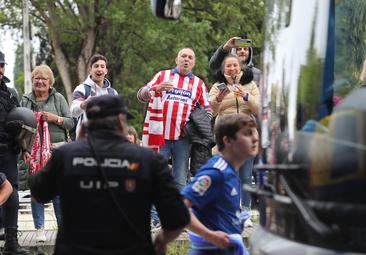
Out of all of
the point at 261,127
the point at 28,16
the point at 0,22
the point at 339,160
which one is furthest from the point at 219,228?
the point at 0,22

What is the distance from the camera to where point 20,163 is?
9039 mm

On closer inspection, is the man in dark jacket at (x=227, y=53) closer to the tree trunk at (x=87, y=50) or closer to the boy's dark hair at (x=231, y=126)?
the boy's dark hair at (x=231, y=126)

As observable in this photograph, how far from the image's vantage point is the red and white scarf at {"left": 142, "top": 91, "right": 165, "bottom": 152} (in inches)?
351

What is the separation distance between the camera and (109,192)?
14.5ft

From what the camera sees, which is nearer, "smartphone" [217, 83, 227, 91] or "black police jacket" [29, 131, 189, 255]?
"black police jacket" [29, 131, 189, 255]

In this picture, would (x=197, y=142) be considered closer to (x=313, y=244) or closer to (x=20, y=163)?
(x=20, y=163)

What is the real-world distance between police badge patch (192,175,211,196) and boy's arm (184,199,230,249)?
90mm

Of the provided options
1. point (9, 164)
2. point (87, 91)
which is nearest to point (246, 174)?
point (87, 91)

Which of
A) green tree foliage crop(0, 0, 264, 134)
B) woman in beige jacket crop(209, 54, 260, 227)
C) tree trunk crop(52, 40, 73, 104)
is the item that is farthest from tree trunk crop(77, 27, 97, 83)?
woman in beige jacket crop(209, 54, 260, 227)

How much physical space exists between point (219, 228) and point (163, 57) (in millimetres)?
24273

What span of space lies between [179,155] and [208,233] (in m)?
4.08

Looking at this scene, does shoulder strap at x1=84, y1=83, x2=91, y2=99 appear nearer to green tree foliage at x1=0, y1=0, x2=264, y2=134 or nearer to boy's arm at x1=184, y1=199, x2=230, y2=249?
boy's arm at x1=184, y1=199, x2=230, y2=249

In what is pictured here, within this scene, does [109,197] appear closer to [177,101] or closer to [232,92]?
[232,92]

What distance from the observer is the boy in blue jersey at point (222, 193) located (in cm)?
504
